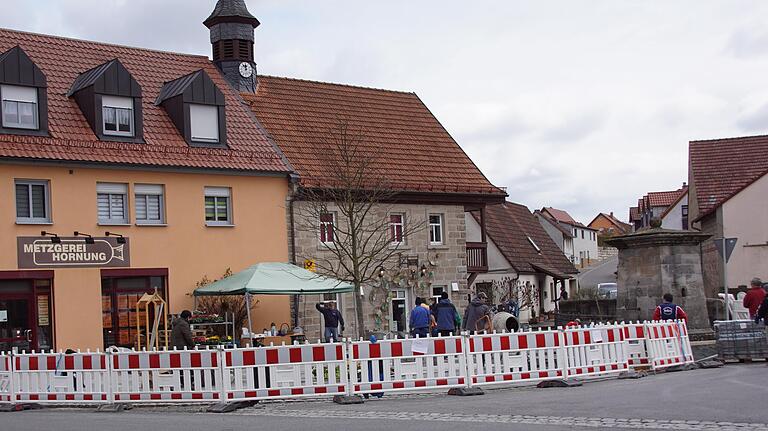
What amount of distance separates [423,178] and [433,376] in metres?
19.8

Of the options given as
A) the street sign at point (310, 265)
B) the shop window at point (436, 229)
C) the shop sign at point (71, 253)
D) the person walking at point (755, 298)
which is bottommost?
the person walking at point (755, 298)

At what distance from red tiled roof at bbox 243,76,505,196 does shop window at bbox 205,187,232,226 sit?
98.7 inches

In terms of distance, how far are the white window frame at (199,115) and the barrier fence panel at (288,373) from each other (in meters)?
15.7

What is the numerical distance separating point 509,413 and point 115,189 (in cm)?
1842

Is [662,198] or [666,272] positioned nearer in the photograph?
[666,272]

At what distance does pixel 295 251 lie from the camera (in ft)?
110

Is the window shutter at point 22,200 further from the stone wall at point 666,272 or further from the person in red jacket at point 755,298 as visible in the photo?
the person in red jacket at point 755,298

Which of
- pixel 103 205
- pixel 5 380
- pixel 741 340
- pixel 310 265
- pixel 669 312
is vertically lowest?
pixel 741 340

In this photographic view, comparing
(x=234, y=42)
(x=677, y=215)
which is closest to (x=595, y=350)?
(x=234, y=42)

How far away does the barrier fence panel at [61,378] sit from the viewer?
18.3m

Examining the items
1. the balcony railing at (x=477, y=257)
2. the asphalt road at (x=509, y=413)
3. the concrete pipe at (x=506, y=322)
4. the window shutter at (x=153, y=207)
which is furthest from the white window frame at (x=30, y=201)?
the balcony railing at (x=477, y=257)

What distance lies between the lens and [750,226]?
48.6 m

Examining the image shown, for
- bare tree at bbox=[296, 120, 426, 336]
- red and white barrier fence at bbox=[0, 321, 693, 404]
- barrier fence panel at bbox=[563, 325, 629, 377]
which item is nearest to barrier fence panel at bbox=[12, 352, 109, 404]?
red and white barrier fence at bbox=[0, 321, 693, 404]

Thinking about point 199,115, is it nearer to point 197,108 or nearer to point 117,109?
point 197,108
